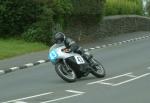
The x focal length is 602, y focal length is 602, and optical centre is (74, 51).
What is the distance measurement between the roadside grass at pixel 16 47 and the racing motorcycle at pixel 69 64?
7560 millimetres

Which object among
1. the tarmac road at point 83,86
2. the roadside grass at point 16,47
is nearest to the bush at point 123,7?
the roadside grass at point 16,47

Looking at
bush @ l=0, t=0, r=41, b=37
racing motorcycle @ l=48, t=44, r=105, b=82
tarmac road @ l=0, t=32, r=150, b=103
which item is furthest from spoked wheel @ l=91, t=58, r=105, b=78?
bush @ l=0, t=0, r=41, b=37

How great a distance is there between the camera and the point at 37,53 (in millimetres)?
26625

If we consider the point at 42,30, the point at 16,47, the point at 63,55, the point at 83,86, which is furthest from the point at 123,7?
the point at 83,86

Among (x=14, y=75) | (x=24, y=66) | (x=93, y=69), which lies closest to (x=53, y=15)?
(x=24, y=66)

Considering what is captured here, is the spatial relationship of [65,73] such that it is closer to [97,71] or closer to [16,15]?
[97,71]

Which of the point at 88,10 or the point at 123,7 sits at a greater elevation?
the point at 88,10

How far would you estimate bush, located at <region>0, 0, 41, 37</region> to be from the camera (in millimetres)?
30594

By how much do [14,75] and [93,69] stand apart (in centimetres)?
335

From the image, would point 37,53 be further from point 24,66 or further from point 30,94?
point 30,94

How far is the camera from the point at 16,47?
89.8 ft

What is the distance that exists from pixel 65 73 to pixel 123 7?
31.1m

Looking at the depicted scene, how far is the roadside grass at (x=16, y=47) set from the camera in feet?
83.3

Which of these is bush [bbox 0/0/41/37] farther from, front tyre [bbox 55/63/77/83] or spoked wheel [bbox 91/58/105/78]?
front tyre [bbox 55/63/77/83]
